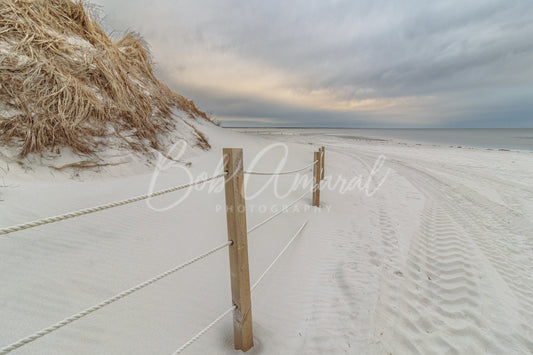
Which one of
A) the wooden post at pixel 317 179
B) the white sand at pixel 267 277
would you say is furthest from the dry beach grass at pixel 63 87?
the wooden post at pixel 317 179

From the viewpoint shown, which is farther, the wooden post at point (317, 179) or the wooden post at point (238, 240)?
the wooden post at point (317, 179)

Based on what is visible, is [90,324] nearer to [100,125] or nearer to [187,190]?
[187,190]

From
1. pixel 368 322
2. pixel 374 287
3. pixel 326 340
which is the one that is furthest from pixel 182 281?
pixel 374 287

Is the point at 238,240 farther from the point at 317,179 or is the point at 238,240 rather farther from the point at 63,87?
the point at 63,87

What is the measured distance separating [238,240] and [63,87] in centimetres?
568

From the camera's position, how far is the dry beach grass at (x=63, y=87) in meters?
4.27

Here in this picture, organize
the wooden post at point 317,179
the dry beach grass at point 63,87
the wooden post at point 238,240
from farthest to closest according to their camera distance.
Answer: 1. the wooden post at point 317,179
2. the dry beach grass at point 63,87
3. the wooden post at point 238,240

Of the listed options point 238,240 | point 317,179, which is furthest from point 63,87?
point 317,179

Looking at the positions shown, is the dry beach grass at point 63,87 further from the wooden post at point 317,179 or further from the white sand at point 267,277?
the wooden post at point 317,179

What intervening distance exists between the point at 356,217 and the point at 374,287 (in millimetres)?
2436

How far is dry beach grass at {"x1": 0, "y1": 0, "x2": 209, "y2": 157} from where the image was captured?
4.27 m

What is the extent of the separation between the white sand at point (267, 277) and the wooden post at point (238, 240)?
0.32m

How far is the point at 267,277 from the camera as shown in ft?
9.89

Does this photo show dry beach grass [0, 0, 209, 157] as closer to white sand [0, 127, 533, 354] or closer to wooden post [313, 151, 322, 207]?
white sand [0, 127, 533, 354]
